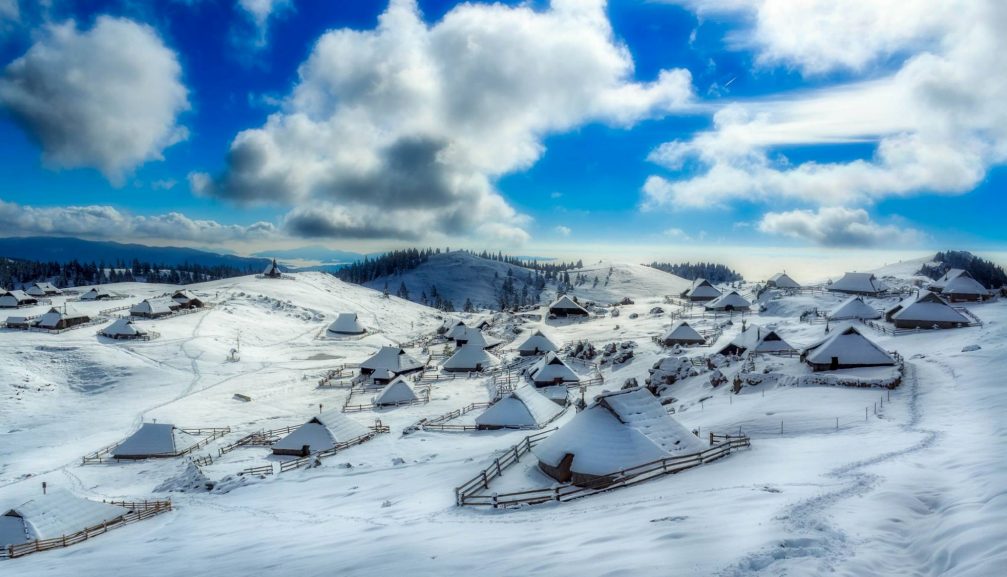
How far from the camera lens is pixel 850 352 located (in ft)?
135

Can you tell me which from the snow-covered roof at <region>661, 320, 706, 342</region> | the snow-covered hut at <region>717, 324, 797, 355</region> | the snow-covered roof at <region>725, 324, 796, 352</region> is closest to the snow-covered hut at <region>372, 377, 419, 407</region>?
the snow-covered hut at <region>717, 324, 797, 355</region>

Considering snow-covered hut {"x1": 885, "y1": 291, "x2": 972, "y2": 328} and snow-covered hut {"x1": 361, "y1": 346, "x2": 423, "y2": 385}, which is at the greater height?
snow-covered hut {"x1": 885, "y1": 291, "x2": 972, "y2": 328}

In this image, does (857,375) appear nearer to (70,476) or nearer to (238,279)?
(70,476)

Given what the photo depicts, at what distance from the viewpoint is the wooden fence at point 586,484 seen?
822 inches

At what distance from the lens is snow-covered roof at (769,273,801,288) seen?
4033 inches

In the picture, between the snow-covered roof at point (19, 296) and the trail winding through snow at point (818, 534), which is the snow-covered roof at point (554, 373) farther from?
the snow-covered roof at point (19, 296)

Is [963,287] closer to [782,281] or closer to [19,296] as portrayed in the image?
[782,281]

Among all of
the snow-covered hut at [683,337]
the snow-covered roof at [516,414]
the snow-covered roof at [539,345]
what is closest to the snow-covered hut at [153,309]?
the snow-covered roof at [539,345]

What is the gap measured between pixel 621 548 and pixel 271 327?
293 ft

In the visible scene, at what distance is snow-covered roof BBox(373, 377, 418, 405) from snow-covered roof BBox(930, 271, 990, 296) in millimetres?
67081

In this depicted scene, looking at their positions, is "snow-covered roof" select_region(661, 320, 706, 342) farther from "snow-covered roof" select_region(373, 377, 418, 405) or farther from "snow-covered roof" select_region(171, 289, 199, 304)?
"snow-covered roof" select_region(171, 289, 199, 304)

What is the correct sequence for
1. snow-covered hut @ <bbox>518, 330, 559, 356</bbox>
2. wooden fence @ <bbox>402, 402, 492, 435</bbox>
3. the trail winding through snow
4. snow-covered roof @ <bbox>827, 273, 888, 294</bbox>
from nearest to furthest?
the trail winding through snow → wooden fence @ <bbox>402, 402, 492, 435</bbox> → snow-covered hut @ <bbox>518, 330, 559, 356</bbox> → snow-covered roof @ <bbox>827, 273, 888, 294</bbox>

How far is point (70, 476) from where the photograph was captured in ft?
120

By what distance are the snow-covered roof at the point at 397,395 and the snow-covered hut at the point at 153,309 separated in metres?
54.6
